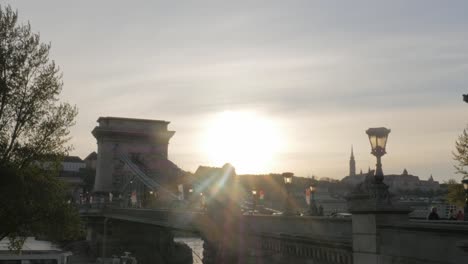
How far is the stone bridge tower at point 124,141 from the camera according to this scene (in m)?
100

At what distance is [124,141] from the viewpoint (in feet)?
333

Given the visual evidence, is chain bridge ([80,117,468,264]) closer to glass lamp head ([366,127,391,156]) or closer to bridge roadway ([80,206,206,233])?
bridge roadway ([80,206,206,233])

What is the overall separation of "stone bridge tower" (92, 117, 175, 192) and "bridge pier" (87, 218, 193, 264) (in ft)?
72.8

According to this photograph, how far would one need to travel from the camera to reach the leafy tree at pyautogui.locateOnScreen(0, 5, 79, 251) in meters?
23.0

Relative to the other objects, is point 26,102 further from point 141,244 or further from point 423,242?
point 141,244

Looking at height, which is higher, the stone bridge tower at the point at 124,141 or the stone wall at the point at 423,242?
the stone bridge tower at the point at 124,141

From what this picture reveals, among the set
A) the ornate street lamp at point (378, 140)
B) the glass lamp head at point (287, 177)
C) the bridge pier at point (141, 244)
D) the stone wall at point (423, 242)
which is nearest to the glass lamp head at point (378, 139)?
the ornate street lamp at point (378, 140)

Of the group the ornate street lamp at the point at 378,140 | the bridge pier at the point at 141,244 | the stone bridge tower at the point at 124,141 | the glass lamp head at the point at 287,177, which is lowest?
the bridge pier at the point at 141,244

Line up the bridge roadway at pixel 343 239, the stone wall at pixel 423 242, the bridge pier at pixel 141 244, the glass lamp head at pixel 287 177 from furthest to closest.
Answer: the bridge pier at pixel 141 244, the glass lamp head at pixel 287 177, the bridge roadway at pixel 343 239, the stone wall at pixel 423 242

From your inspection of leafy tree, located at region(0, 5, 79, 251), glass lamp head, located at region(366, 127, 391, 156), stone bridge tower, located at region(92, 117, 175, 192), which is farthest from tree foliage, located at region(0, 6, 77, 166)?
stone bridge tower, located at region(92, 117, 175, 192)

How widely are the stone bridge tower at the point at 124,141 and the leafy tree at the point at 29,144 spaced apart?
75.4 meters

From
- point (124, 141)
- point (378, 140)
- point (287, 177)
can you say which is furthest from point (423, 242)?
point (124, 141)

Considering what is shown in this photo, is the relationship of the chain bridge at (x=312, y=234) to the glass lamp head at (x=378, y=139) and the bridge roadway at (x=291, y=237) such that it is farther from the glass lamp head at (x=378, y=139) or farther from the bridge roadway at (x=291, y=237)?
the glass lamp head at (x=378, y=139)

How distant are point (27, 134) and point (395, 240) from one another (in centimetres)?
1626
